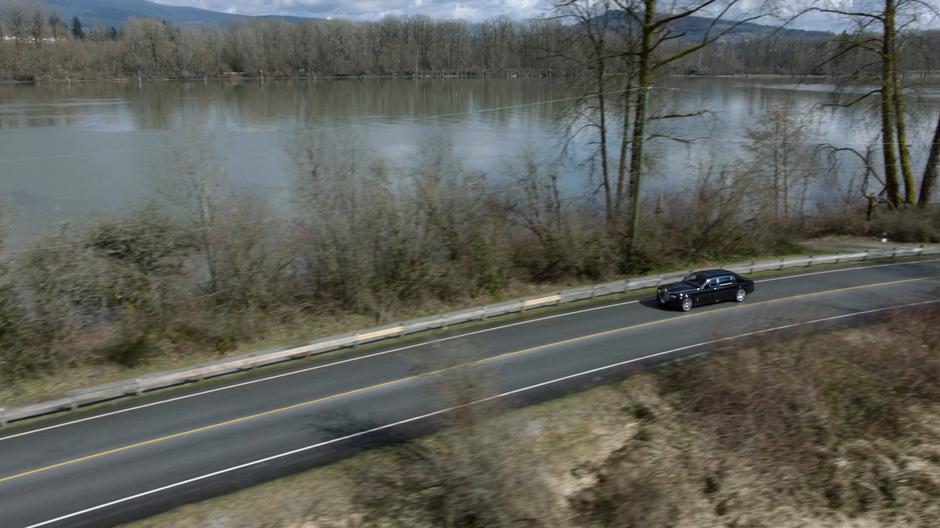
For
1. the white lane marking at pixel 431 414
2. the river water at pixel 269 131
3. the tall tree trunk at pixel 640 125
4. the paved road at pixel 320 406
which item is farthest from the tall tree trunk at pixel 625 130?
the white lane marking at pixel 431 414

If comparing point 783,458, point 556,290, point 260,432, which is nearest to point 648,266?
point 556,290

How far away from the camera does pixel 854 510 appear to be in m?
13.6

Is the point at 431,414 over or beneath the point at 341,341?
beneath

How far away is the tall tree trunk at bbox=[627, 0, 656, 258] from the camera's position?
25.7 metres

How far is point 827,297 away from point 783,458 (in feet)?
36.2

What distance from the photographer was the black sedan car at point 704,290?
71.0 feet

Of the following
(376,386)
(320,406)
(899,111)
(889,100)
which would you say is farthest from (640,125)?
(320,406)

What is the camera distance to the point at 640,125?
83.9 ft

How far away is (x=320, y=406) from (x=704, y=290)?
1322 cm

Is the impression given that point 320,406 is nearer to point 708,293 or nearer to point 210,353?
point 210,353

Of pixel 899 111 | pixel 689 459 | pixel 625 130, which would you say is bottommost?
pixel 689 459

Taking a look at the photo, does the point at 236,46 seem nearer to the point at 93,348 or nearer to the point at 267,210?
the point at 267,210

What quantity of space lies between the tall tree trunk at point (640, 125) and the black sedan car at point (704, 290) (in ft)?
15.4

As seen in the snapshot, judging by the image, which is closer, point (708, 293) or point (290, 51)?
point (708, 293)
